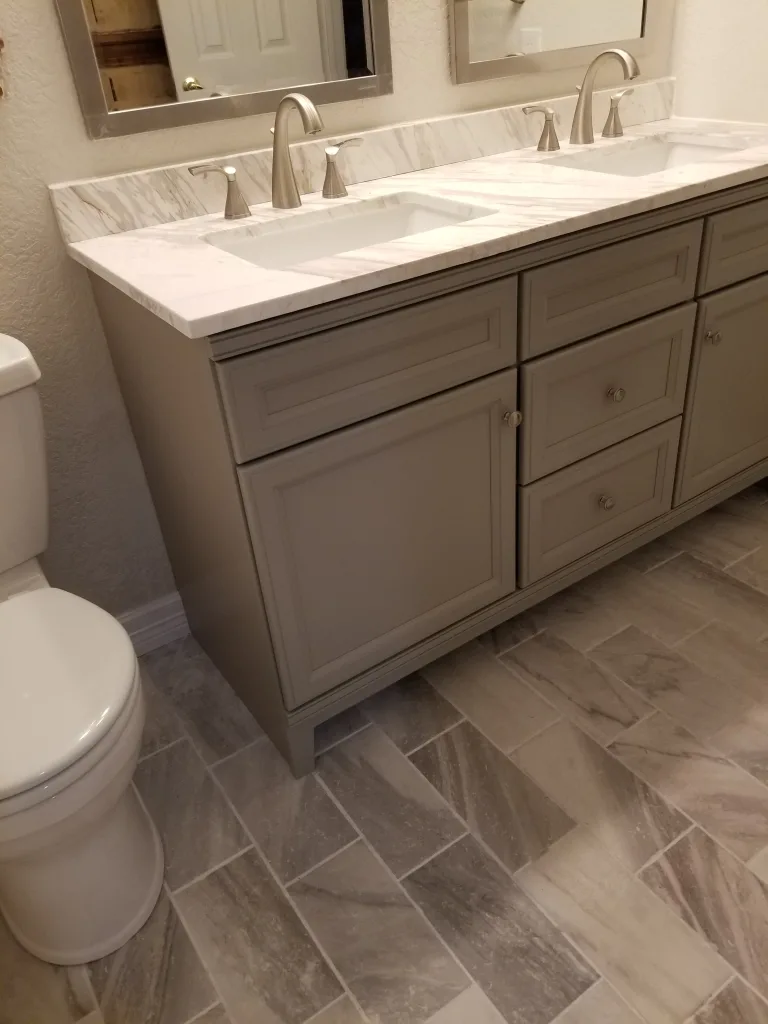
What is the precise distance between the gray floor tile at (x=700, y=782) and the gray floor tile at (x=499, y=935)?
0.33 meters

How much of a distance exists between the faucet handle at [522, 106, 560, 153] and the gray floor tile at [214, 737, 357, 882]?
1.43 m

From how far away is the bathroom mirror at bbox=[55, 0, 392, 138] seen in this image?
1.31 meters

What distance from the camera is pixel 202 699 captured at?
1.67 metres

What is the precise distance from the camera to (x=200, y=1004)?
45.1 inches

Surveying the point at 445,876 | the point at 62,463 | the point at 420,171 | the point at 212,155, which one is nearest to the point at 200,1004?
the point at 445,876

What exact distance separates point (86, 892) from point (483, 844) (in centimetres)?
63

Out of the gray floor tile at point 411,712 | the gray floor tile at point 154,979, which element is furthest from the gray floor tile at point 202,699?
the gray floor tile at point 154,979

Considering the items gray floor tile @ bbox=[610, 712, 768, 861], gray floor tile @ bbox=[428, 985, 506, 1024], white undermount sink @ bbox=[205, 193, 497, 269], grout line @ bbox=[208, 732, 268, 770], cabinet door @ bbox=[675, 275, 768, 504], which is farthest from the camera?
cabinet door @ bbox=[675, 275, 768, 504]

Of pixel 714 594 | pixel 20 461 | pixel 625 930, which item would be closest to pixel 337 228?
pixel 20 461

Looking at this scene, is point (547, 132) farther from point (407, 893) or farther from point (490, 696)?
point (407, 893)

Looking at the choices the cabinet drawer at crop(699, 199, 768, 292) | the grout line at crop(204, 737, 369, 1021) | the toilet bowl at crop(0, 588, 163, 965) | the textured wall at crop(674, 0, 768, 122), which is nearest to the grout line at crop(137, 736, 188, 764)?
the grout line at crop(204, 737, 369, 1021)

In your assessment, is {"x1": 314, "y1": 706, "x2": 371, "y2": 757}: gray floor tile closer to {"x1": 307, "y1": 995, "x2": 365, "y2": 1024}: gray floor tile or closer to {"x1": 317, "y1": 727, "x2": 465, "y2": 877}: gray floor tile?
{"x1": 317, "y1": 727, "x2": 465, "y2": 877}: gray floor tile

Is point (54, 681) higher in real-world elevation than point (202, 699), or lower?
higher

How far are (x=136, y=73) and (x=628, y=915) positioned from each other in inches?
62.6
